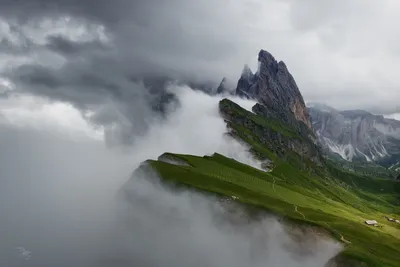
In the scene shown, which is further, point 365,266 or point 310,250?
point 310,250

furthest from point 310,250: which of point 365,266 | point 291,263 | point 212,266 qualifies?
point 212,266

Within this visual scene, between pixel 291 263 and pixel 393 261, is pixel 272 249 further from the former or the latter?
pixel 393 261

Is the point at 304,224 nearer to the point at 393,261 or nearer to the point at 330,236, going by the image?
the point at 330,236

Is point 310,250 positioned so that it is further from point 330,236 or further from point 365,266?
point 365,266

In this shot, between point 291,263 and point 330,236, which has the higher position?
point 330,236

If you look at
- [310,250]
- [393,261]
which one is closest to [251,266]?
[310,250]

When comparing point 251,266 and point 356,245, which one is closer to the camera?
point 356,245

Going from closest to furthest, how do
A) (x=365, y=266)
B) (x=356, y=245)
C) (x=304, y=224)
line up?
(x=365, y=266), (x=356, y=245), (x=304, y=224)

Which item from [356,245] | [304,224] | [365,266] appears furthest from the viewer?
[304,224]

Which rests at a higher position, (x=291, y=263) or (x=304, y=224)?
(x=304, y=224)
